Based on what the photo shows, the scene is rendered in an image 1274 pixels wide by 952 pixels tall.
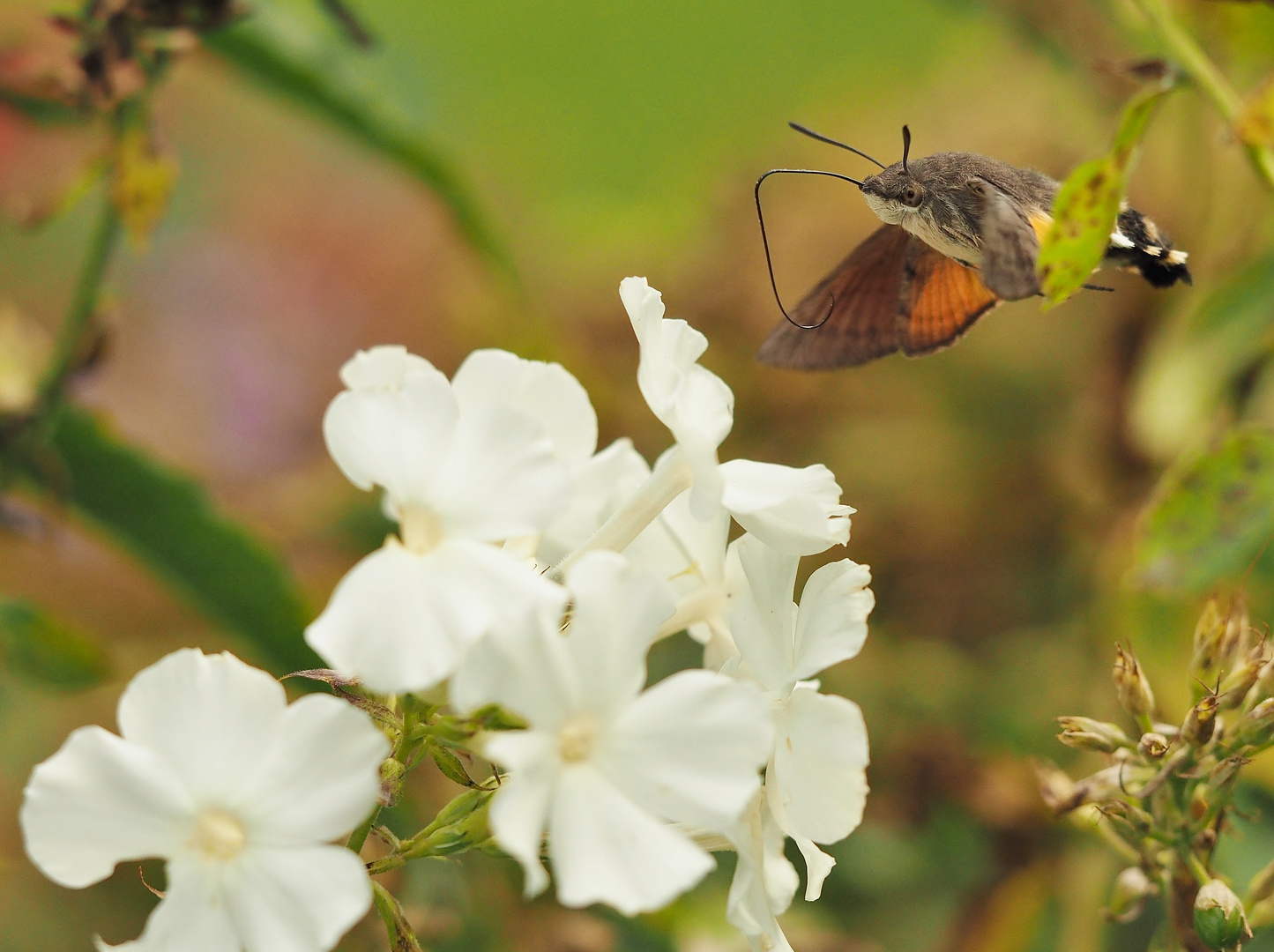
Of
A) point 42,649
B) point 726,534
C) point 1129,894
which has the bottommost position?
point 42,649

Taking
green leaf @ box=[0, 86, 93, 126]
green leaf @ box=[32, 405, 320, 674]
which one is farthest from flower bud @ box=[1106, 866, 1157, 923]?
green leaf @ box=[0, 86, 93, 126]

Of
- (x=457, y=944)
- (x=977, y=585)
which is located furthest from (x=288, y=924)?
(x=977, y=585)

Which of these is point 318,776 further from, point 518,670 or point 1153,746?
point 1153,746

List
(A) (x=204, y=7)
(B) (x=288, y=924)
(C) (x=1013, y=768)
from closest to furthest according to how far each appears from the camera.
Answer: (B) (x=288, y=924) → (A) (x=204, y=7) → (C) (x=1013, y=768)

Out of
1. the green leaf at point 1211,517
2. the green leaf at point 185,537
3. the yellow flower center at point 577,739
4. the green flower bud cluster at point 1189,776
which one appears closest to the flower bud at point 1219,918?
the green flower bud cluster at point 1189,776

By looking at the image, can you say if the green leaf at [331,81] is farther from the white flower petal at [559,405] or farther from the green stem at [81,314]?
the white flower petal at [559,405]

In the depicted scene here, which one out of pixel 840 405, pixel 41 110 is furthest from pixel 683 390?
pixel 840 405

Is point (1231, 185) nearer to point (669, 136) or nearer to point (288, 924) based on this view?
point (288, 924)
